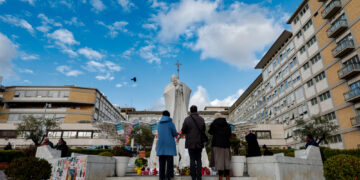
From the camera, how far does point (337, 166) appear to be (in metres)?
6.46

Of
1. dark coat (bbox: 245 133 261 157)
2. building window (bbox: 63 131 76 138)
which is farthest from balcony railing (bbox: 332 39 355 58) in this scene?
building window (bbox: 63 131 76 138)

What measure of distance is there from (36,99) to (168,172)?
62.9 metres

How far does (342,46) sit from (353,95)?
6585 millimetres

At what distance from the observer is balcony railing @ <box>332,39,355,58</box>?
27812 mm

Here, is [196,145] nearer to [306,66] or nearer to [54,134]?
[306,66]

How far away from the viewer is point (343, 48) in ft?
93.2

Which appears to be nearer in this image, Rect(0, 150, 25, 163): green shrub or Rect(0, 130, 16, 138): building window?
Rect(0, 150, 25, 163): green shrub

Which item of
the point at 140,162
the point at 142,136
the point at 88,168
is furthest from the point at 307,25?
the point at 88,168

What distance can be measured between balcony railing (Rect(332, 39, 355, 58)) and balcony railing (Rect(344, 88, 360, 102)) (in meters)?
5.20

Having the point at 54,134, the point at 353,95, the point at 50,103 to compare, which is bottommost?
the point at 54,134

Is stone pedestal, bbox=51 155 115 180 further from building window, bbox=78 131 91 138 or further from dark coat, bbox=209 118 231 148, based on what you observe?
building window, bbox=78 131 91 138

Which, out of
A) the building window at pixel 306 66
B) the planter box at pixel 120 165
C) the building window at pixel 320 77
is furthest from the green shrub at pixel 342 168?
the building window at pixel 306 66

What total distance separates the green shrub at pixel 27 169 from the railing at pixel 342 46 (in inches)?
1313

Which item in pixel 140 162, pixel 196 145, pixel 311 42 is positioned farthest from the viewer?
pixel 311 42
